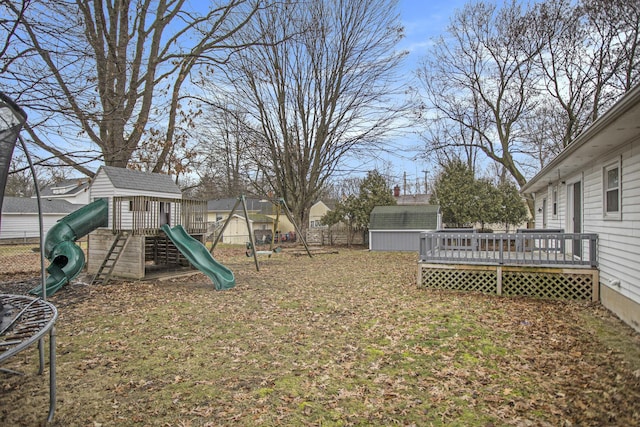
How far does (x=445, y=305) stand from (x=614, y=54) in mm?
17476

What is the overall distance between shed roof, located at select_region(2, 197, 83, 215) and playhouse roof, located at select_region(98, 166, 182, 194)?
76.6 ft

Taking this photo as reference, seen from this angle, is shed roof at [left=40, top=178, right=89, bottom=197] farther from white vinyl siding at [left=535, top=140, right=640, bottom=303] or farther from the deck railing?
white vinyl siding at [left=535, top=140, right=640, bottom=303]

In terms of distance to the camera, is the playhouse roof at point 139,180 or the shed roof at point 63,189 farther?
the shed roof at point 63,189

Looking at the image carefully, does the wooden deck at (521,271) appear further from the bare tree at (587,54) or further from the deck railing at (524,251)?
the bare tree at (587,54)

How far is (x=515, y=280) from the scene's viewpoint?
9281mm

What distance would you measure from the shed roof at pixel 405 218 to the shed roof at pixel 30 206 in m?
28.7

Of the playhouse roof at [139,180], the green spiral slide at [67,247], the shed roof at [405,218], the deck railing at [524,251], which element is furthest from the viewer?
the shed roof at [405,218]

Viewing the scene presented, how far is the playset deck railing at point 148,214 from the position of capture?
11750 millimetres

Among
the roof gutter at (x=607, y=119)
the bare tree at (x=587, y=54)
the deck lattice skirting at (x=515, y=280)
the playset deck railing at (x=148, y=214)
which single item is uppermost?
the bare tree at (x=587, y=54)

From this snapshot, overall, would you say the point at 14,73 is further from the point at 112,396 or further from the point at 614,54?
the point at 614,54

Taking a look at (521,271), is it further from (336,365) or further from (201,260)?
(201,260)

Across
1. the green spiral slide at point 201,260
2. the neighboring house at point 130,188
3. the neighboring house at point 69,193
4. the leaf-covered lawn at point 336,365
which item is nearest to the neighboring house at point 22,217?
the neighboring house at point 69,193

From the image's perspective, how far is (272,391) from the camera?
4141mm

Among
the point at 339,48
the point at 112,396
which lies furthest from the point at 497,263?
the point at 339,48
